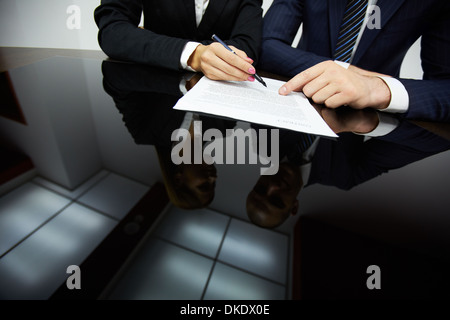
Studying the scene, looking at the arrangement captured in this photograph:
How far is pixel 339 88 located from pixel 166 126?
1.63 feet

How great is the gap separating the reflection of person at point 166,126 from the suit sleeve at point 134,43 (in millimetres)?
164

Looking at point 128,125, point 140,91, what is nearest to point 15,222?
point 128,125

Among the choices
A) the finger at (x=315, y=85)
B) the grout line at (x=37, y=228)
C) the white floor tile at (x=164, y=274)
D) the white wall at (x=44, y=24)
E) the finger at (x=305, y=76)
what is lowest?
the white floor tile at (x=164, y=274)

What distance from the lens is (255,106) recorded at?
437 millimetres

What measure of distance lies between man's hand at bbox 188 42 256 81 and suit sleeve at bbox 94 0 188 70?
0.13 meters

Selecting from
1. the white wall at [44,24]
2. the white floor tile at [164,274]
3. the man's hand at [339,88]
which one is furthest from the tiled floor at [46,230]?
the white wall at [44,24]

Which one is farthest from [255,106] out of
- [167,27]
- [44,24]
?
[44,24]

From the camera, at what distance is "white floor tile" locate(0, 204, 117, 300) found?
0.28 m

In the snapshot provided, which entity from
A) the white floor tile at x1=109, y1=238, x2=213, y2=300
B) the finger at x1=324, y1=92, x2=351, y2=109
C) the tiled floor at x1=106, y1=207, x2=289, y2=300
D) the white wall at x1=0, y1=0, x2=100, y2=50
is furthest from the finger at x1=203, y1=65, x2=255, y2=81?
the white wall at x1=0, y1=0, x2=100, y2=50

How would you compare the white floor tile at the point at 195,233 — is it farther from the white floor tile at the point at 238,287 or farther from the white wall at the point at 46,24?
the white wall at the point at 46,24

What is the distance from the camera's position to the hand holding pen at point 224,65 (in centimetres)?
58

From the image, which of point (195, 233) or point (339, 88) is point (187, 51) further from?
point (195, 233)
